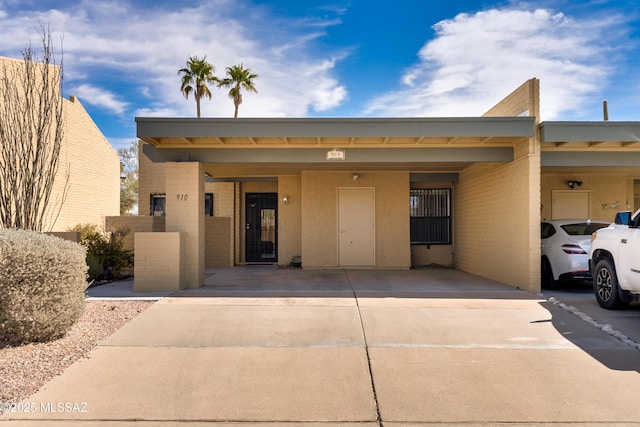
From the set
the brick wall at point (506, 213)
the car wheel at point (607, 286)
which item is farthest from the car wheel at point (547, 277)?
the car wheel at point (607, 286)

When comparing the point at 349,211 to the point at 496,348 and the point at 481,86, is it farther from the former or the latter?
the point at 496,348

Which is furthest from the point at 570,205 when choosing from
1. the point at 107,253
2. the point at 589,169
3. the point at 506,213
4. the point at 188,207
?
the point at 107,253

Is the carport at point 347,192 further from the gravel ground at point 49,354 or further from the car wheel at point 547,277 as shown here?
the gravel ground at point 49,354

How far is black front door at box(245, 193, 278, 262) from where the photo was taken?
14.4 metres

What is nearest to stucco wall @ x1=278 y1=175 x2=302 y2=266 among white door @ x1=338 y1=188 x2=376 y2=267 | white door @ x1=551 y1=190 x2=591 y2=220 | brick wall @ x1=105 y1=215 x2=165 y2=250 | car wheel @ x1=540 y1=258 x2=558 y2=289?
white door @ x1=338 y1=188 x2=376 y2=267

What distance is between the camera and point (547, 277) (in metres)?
9.27

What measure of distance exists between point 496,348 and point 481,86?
33.8 feet

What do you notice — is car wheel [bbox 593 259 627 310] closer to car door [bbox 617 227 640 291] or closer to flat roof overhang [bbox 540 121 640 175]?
car door [bbox 617 227 640 291]

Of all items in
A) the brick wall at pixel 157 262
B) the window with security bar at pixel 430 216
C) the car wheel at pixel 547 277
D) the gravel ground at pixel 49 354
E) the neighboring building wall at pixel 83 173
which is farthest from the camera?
the neighboring building wall at pixel 83 173

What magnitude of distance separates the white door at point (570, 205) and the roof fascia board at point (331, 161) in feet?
16.1

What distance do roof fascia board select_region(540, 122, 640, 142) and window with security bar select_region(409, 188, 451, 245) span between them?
5215 mm

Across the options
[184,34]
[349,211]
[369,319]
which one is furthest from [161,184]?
[369,319]

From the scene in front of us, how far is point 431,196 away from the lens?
44.5 ft

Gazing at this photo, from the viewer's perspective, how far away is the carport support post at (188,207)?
917cm
